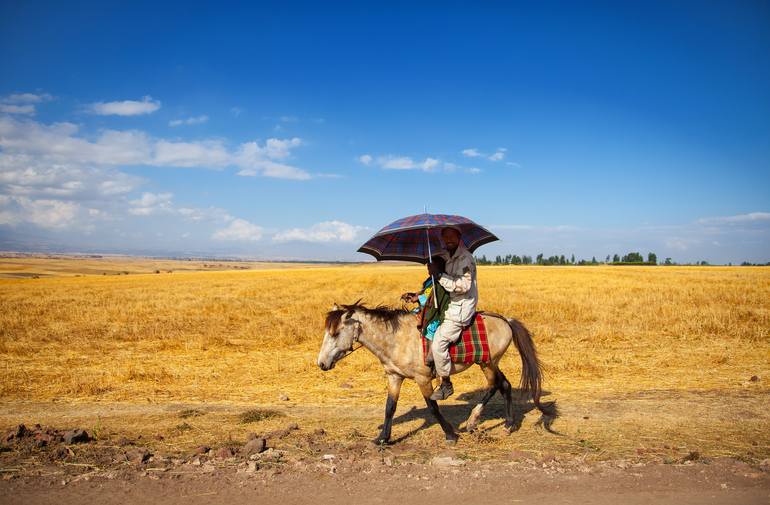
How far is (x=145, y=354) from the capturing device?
14.4 meters

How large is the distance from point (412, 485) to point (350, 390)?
500 centimetres

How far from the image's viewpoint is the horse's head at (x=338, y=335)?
6.86 meters

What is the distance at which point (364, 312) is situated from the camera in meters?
7.13

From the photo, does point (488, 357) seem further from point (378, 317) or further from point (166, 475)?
point (166, 475)

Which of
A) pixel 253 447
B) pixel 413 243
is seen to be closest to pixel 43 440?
pixel 253 447

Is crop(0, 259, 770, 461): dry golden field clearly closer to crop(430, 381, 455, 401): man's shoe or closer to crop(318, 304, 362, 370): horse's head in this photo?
crop(430, 381, 455, 401): man's shoe

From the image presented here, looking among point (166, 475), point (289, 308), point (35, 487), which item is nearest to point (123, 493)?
point (166, 475)

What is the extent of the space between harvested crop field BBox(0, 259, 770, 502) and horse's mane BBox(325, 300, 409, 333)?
5.64 ft

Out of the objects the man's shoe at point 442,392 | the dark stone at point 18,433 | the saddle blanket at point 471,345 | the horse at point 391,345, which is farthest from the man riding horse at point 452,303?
the dark stone at point 18,433

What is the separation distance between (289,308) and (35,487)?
1895cm

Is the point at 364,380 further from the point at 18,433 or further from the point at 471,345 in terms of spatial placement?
the point at 18,433

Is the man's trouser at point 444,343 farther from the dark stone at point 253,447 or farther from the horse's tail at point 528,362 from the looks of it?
the dark stone at point 253,447

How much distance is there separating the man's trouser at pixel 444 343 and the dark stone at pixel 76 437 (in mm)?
5168

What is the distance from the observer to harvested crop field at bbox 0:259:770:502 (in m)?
6.59
